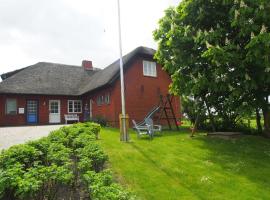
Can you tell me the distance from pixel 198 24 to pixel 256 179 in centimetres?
756

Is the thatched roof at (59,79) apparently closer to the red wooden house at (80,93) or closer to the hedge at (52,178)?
the red wooden house at (80,93)

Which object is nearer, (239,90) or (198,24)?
(239,90)

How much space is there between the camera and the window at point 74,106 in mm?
27345

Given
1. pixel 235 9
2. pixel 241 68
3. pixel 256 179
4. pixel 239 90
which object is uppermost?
pixel 235 9

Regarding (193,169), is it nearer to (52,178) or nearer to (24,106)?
(52,178)

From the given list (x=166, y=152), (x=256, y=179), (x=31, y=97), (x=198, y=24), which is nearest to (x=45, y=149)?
(x=166, y=152)

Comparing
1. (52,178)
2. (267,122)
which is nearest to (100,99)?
(267,122)

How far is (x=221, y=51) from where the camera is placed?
373 inches

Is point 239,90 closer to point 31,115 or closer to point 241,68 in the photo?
point 241,68

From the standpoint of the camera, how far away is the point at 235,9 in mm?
9805

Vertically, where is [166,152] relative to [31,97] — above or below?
below

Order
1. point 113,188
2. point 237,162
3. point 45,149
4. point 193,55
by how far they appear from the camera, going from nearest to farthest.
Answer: point 113,188
point 45,149
point 237,162
point 193,55

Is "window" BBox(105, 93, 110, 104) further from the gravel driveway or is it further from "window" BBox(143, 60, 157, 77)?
the gravel driveway

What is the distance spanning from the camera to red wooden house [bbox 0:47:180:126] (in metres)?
22.0
